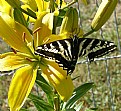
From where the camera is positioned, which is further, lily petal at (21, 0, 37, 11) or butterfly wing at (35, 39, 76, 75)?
lily petal at (21, 0, 37, 11)

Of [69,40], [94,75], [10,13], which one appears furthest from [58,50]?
[94,75]

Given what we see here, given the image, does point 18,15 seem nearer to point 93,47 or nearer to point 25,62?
point 25,62

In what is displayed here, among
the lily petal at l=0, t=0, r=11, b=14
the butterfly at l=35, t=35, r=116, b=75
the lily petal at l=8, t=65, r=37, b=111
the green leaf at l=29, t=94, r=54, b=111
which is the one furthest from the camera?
the green leaf at l=29, t=94, r=54, b=111

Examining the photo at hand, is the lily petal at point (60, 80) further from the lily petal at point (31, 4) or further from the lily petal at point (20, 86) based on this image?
the lily petal at point (31, 4)

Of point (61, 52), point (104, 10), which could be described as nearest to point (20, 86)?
point (61, 52)

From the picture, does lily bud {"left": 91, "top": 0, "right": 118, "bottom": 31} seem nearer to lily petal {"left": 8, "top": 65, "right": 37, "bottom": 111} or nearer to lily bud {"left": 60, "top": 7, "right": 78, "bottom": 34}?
lily bud {"left": 60, "top": 7, "right": 78, "bottom": 34}

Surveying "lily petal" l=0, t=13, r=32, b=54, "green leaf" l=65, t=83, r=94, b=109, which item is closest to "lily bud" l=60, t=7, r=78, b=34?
"lily petal" l=0, t=13, r=32, b=54

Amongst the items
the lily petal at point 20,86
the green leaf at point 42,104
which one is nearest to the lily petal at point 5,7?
the lily petal at point 20,86

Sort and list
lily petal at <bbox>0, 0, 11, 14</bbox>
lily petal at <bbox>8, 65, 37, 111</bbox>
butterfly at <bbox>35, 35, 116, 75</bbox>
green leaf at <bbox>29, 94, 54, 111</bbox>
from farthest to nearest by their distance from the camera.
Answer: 1. green leaf at <bbox>29, 94, 54, 111</bbox>
2. lily petal at <bbox>0, 0, 11, 14</bbox>
3. lily petal at <bbox>8, 65, 37, 111</bbox>
4. butterfly at <bbox>35, 35, 116, 75</bbox>
